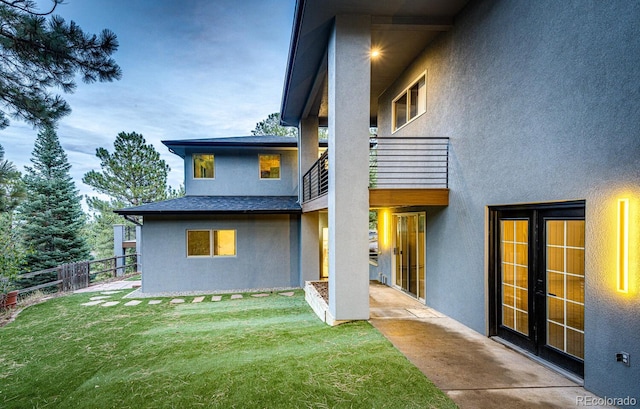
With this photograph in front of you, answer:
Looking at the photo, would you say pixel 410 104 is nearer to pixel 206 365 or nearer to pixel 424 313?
pixel 424 313

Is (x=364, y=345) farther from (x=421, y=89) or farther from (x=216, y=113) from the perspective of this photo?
(x=216, y=113)

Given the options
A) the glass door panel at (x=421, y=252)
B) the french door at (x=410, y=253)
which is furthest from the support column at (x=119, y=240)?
the glass door panel at (x=421, y=252)

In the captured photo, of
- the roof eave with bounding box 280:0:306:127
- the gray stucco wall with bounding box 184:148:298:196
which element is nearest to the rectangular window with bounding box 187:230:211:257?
the gray stucco wall with bounding box 184:148:298:196

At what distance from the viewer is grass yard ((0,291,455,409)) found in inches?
146

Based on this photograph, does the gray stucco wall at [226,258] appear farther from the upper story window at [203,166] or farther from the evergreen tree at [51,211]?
the evergreen tree at [51,211]

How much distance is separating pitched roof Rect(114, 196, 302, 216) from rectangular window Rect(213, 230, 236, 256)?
96cm

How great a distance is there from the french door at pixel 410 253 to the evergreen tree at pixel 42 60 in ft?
24.5

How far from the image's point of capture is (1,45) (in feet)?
13.7

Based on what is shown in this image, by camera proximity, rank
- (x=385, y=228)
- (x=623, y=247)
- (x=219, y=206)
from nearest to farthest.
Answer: (x=623, y=247) < (x=385, y=228) < (x=219, y=206)

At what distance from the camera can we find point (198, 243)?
452 inches

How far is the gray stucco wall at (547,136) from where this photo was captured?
3.41 meters

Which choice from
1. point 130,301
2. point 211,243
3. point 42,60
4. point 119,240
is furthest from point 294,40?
point 119,240

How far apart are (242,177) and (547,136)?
1101cm

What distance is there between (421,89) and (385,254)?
5.42 meters
